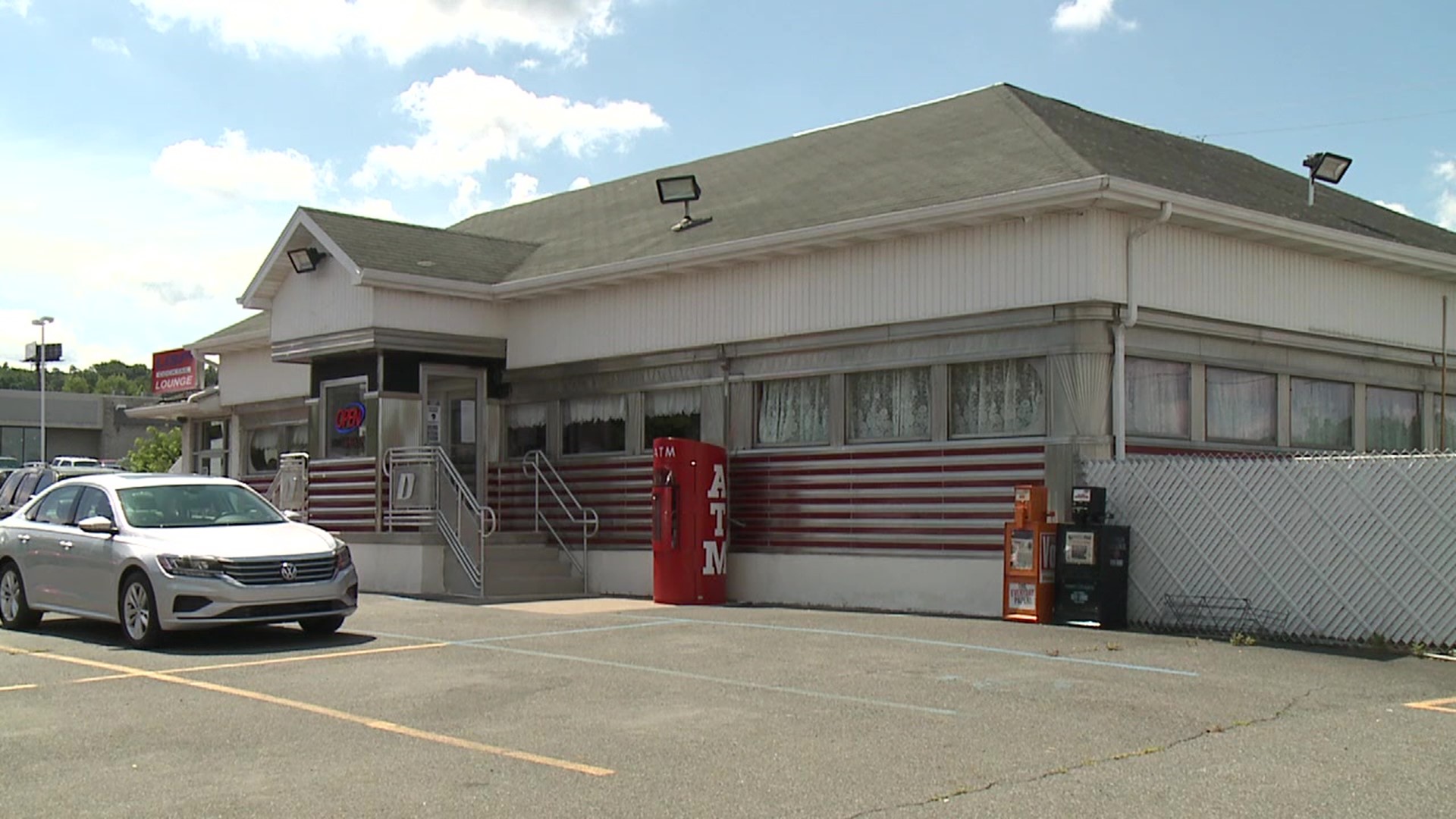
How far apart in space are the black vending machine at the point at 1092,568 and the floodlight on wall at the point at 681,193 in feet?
26.9

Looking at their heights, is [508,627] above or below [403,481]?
below

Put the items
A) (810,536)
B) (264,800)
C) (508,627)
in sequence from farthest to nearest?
(810,536), (508,627), (264,800)

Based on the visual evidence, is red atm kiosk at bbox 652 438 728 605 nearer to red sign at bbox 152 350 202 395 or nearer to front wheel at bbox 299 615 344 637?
front wheel at bbox 299 615 344 637

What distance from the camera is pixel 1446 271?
1934 centimetres

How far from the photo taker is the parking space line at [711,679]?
30.9 feet

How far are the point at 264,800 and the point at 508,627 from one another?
301 inches

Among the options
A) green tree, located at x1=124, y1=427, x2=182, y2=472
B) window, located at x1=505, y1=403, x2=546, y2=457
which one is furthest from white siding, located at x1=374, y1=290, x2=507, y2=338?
green tree, located at x1=124, y1=427, x2=182, y2=472

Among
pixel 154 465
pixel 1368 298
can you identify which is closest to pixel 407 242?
pixel 1368 298

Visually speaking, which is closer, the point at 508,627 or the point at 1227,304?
the point at 508,627

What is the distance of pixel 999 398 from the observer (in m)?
15.9

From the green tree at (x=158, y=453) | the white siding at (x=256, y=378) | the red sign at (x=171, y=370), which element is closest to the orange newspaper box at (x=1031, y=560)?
the white siding at (x=256, y=378)

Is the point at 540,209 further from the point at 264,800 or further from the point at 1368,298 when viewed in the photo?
the point at 264,800

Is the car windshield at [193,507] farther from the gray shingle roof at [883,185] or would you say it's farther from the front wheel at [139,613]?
the gray shingle roof at [883,185]

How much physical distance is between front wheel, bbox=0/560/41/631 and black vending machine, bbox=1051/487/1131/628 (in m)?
10.5
